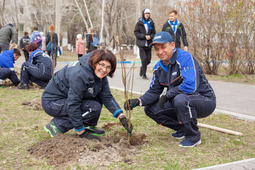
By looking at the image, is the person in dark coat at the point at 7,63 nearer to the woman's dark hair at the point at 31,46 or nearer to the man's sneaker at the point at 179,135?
the woman's dark hair at the point at 31,46

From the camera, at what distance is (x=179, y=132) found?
3.97 m

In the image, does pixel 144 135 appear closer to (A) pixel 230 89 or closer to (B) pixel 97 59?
(B) pixel 97 59

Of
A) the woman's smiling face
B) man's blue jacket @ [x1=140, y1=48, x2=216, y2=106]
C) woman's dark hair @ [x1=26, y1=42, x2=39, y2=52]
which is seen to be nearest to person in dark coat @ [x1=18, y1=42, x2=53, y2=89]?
woman's dark hair @ [x1=26, y1=42, x2=39, y2=52]

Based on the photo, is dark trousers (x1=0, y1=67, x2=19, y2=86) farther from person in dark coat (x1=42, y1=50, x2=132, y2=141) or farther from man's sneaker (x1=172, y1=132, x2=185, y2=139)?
man's sneaker (x1=172, y1=132, x2=185, y2=139)

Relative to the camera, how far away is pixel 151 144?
3.67 m

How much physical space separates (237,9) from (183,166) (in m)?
7.60

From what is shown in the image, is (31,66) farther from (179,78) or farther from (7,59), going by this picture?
(179,78)

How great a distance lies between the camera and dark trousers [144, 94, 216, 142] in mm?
3475

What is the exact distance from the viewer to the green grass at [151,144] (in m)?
3.06

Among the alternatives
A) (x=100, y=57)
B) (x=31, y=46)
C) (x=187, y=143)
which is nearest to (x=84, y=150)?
(x=100, y=57)

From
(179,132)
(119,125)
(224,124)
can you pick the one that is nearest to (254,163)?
(179,132)

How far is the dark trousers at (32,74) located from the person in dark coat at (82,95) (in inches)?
141

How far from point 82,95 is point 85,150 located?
0.58 meters

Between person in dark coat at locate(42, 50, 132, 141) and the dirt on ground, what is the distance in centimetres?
16
